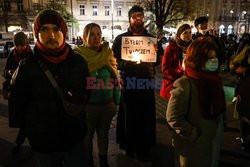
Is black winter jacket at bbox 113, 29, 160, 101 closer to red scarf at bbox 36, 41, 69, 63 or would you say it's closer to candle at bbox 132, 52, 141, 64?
candle at bbox 132, 52, 141, 64

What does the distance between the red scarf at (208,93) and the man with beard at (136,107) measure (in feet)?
5.33

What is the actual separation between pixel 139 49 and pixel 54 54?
186cm

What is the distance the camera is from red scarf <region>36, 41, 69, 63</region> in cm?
215

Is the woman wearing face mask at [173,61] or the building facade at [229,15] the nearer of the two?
the woman wearing face mask at [173,61]

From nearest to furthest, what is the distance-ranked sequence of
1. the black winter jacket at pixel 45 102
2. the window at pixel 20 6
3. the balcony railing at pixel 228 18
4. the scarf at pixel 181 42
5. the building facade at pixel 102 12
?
the black winter jacket at pixel 45 102, the scarf at pixel 181 42, the window at pixel 20 6, the building facade at pixel 102 12, the balcony railing at pixel 228 18

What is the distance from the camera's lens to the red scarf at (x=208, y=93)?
2234 mm

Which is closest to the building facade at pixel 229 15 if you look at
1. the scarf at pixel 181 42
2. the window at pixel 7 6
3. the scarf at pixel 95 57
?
the window at pixel 7 6

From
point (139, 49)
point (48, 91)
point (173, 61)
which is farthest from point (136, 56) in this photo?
point (48, 91)

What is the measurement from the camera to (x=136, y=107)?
3900 mm

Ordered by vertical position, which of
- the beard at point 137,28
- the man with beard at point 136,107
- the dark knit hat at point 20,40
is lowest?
the man with beard at point 136,107

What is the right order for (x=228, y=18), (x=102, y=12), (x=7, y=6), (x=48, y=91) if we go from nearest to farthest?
(x=48, y=91) < (x=7, y=6) < (x=102, y=12) < (x=228, y=18)

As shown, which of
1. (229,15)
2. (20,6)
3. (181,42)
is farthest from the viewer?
(229,15)

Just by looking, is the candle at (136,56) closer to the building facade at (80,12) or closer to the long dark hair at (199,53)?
the long dark hair at (199,53)

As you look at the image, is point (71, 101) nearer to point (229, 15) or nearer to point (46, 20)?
point (46, 20)
